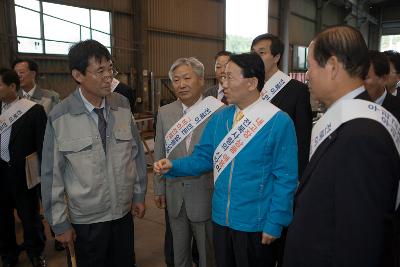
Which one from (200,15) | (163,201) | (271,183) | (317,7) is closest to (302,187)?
(271,183)

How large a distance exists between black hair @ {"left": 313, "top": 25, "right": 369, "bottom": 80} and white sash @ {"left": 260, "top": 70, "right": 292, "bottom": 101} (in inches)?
52.0

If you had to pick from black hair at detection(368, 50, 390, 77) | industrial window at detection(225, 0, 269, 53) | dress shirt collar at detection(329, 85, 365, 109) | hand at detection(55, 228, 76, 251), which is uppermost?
industrial window at detection(225, 0, 269, 53)

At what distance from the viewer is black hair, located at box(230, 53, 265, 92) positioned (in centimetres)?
161

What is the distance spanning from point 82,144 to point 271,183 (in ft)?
3.02

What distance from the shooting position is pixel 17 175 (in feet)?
7.86

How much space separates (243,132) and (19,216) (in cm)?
192

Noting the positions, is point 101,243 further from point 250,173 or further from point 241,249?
point 250,173

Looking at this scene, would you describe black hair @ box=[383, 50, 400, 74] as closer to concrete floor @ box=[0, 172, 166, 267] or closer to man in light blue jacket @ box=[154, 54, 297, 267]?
man in light blue jacket @ box=[154, 54, 297, 267]

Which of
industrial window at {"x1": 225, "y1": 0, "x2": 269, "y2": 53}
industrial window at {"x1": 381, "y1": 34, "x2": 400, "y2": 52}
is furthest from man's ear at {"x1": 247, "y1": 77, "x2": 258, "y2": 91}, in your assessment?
industrial window at {"x1": 381, "y1": 34, "x2": 400, "y2": 52}

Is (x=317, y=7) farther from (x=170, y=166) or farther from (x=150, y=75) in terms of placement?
(x=170, y=166)

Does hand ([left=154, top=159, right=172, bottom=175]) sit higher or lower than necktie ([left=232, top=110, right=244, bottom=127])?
lower

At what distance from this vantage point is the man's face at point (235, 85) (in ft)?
5.28

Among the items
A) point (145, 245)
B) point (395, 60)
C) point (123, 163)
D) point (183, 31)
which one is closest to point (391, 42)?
point (183, 31)

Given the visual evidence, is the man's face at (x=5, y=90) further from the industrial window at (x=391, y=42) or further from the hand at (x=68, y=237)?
the industrial window at (x=391, y=42)
